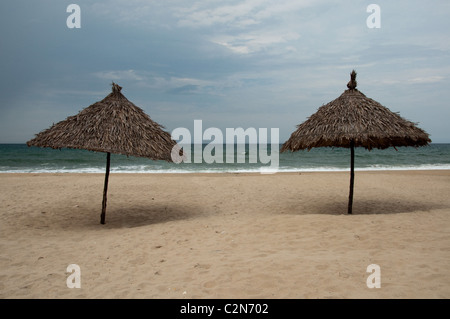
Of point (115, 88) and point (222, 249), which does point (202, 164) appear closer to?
point (115, 88)

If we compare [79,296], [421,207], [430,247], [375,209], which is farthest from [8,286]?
[421,207]

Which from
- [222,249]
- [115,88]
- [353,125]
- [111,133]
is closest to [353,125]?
[353,125]

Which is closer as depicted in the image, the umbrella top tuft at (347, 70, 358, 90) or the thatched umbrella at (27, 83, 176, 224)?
the thatched umbrella at (27, 83, 176, 224)

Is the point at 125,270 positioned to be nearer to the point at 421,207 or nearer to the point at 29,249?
the point at 29,249

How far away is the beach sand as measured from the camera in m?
3.19

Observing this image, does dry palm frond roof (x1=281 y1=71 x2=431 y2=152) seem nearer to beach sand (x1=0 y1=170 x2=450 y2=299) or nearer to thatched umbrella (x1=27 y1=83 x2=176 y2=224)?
beach sand (x1=0 y1=170 x2=450 y2=299)

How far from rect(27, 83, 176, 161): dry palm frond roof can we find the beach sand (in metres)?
1.65

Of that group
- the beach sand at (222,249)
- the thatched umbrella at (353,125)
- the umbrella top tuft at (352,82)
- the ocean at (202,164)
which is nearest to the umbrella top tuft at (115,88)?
the beach sand at (222,249)

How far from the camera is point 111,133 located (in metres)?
5.98

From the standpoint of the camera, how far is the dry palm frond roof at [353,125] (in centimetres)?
625

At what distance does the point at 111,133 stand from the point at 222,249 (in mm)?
3283

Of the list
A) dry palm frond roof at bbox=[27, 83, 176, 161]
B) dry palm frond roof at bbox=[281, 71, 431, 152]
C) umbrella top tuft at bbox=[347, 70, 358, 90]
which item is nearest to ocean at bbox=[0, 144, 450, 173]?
dry palm frond roof at bbox=[281, 71, 431, 152]

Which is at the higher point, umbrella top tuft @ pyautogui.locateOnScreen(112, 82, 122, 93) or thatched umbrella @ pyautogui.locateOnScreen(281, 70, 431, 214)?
umbrella top tuft @ pyautogui.locateOnScreen(112, 82, 122, 93)

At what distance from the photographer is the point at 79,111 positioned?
6.50 m
